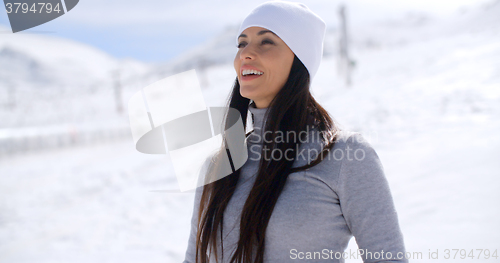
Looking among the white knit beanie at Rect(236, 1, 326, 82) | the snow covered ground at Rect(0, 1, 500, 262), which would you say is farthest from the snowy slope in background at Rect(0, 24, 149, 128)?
the white knit beanie at Rect(236, 1, 326, 82)

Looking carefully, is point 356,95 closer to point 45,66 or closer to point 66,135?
point 66,135

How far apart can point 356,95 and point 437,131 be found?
15.6 feet

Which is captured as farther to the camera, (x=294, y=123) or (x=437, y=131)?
(x=437, y=131)

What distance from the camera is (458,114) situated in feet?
20.2

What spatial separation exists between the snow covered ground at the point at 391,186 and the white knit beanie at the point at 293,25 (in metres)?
0.31

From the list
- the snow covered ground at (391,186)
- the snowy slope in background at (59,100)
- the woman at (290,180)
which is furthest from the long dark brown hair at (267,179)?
the snowy slope in background at (59,100)

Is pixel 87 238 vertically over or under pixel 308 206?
under

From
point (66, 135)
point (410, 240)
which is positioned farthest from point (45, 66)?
point (410, 240)

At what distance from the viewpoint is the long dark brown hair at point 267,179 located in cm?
110

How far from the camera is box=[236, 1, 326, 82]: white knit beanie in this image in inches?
51.9

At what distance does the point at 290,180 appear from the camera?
3.73 ft

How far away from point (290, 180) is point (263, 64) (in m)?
0.46

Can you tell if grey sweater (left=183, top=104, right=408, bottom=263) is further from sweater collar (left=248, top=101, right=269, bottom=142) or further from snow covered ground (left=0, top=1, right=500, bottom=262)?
snow covered ground (left=0, top=1, right=500, bottom=262)

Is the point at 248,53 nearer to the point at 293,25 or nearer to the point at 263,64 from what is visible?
the point at 263,64
